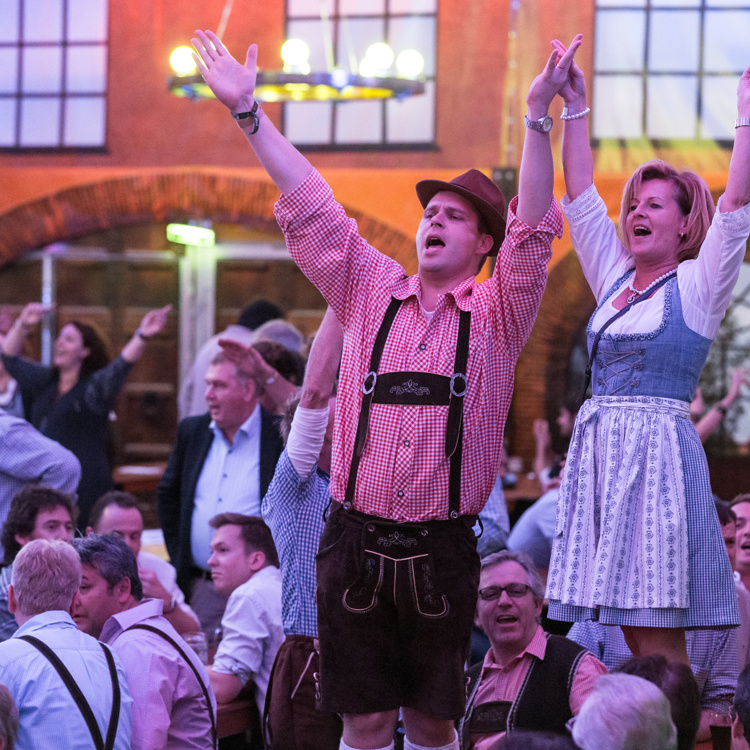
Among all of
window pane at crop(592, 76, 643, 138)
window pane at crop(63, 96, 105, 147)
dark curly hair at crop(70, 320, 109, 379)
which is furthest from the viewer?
window pane at crop(63, 96, 105, 147)

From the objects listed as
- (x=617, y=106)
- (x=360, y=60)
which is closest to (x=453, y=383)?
(x=617, y=106)

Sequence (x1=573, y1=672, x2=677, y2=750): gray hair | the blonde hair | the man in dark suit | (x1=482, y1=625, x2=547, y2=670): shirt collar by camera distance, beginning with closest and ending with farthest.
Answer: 1. (x1=573, y1=672, x2=677, y2=750): gray hair
2. the blonde hair
3. (x1=482, y1=625, x2=547, y2=670): shirt collar
4. the man in dark suit

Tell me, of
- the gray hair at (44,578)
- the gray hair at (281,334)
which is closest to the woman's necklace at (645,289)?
the gray hair at (44,578)

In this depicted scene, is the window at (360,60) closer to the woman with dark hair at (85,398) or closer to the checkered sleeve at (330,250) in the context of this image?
the woman with dark hair at (85,398)

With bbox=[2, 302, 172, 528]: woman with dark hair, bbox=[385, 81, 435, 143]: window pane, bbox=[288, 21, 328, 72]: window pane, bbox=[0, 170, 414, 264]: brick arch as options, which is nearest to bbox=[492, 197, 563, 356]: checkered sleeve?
bbox=[2, 302, 172, 528]: woman with dark hair

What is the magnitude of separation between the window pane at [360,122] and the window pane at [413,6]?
2.19ft

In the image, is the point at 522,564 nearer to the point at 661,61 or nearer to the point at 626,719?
the point at 626,719

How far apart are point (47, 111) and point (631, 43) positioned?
427cm

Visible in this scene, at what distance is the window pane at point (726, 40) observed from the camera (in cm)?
758

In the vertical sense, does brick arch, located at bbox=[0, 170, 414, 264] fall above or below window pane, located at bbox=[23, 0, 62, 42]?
below

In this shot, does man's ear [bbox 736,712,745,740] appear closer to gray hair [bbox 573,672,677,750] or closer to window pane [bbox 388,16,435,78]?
gray hair [bbox 573,672,677,750]

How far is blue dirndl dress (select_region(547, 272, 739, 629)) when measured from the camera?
6.84ft

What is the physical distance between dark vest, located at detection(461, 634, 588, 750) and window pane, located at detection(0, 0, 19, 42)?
23.3ft

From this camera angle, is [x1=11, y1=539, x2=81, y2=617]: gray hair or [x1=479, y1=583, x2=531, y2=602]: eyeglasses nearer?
[x1=11, y1=539, x2=81, y2=617]: gray hair
